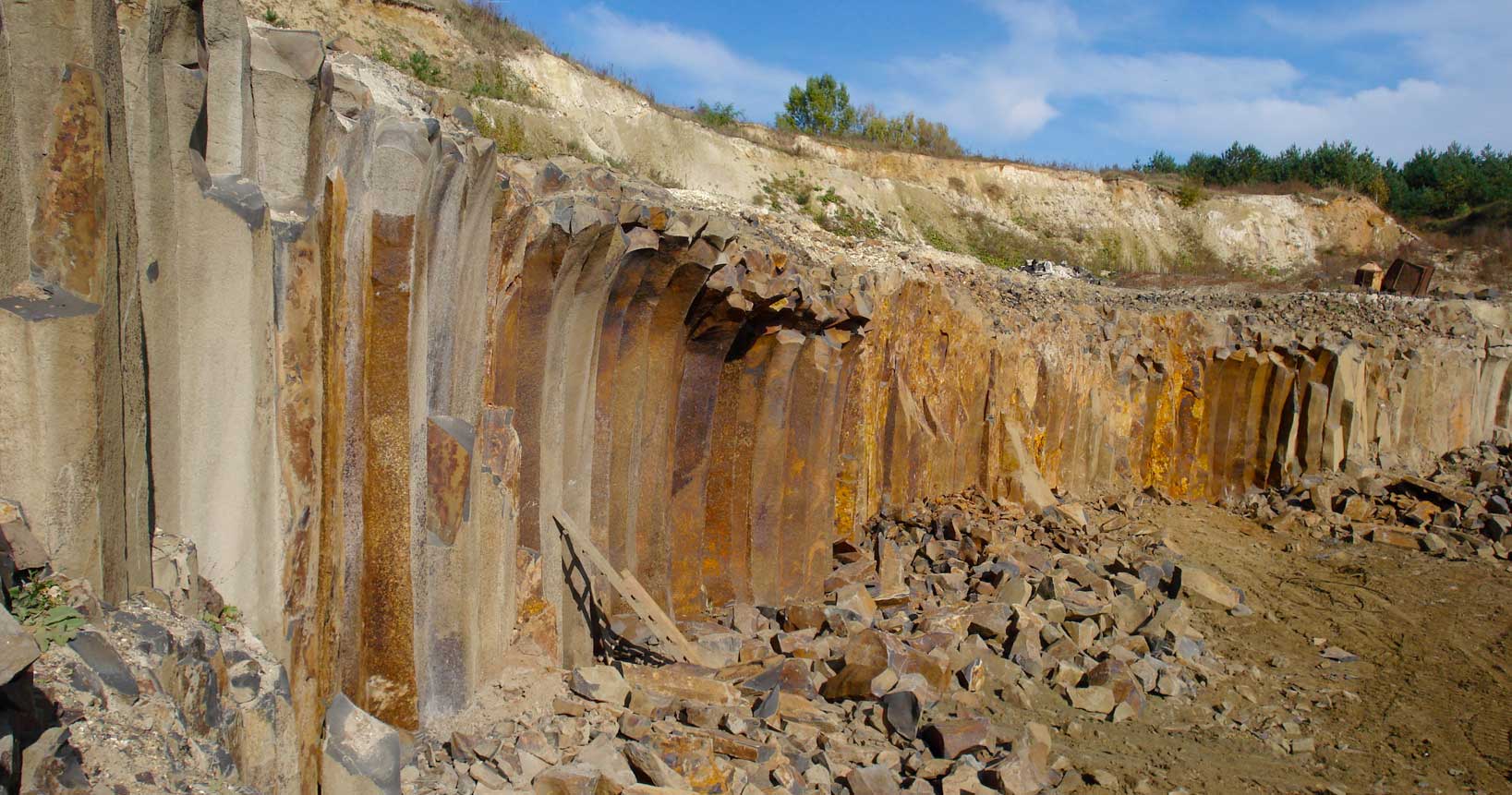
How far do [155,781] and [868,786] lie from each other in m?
3.75

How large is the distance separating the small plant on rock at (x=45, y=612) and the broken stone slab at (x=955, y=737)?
4540 mm

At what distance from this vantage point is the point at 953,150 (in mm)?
33156

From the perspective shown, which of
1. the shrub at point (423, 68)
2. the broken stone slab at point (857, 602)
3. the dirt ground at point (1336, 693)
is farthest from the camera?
the shrub at point (423, 68)

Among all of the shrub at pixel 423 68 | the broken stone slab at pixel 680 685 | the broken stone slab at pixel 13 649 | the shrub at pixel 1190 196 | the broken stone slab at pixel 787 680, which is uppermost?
the shrub at pixel 1190 196

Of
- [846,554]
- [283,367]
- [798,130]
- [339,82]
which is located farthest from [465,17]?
[283,367]

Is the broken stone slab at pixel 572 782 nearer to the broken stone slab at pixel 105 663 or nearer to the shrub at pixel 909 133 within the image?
the broken stone slab at pixel 105 663

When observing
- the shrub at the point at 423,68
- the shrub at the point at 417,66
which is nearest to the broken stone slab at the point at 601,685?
the shrub at the point at 417,66

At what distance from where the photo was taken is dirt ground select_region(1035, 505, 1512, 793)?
659 cm

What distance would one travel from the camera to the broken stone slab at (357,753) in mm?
3504

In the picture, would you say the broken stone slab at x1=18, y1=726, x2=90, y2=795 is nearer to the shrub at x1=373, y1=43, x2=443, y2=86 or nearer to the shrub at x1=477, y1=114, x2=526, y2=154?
the shrub at x1=477, y1=114, x2=526, y2=154

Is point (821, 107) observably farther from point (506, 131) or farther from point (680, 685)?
point (680, 685)

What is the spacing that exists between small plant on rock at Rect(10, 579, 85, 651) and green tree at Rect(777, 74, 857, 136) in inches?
1305

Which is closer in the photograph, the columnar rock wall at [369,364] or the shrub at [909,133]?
the columnar rock wall at [369,364]

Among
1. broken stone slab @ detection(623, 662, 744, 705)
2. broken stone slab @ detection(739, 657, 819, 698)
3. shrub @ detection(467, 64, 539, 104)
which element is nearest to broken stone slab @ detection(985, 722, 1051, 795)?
broken stone slab @ detection(739, 657, 819, 698)
